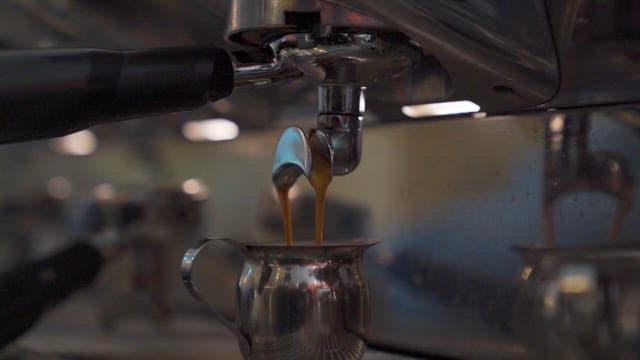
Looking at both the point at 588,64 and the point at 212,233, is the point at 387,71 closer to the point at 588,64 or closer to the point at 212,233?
the point at 588,64

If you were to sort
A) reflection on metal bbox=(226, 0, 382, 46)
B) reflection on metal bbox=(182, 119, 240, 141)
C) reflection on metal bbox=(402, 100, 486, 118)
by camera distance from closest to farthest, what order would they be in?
reflection on metal bbox=(226, 0, 382, 46) < reflection on metal bbox=(402, 100, 486, 118) < reflection on metal bbox=(182, 119, 240, 141)

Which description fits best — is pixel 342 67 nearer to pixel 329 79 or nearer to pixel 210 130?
pixel 329 79

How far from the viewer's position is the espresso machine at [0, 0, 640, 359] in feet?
1.18

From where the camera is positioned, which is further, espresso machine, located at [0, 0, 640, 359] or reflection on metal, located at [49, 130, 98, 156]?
reflection on metal, located at [49, 130, 98, 156]

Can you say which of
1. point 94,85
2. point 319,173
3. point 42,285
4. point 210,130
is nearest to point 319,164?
point 319,173

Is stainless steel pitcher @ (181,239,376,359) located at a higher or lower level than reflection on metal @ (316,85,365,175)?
lower

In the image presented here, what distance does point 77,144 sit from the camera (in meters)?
0.63

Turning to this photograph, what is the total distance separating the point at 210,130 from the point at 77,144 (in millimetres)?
109

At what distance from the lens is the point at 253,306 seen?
0.39 m

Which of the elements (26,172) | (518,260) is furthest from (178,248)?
(518,260)

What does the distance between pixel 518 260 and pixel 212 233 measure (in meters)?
0.22

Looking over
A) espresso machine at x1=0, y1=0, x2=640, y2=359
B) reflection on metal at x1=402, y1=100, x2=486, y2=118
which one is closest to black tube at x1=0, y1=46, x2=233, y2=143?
espresso machine at x1=0, y1=0, x2=640, y2=359

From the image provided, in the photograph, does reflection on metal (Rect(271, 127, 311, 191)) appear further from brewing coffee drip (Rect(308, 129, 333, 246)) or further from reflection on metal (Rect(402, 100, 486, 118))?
reflection on metal (Rect(402, 100, 486, 118))

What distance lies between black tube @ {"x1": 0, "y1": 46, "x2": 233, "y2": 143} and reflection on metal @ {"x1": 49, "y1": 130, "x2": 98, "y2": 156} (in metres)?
0.22
